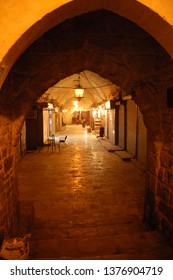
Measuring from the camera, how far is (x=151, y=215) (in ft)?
14.5

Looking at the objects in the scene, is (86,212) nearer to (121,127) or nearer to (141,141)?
(141,141)

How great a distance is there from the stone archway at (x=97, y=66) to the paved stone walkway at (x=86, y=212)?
21.6 inches

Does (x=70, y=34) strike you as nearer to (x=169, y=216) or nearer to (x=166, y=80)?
(x=166, y=80)

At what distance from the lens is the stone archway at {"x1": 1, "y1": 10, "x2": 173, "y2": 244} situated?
376 centimetres

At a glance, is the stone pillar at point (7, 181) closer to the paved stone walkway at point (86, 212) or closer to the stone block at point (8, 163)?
the stone block at point (8, 163)

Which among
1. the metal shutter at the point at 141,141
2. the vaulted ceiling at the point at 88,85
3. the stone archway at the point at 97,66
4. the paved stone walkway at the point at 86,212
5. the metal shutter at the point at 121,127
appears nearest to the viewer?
the paved stone walkway at the point at 86,212

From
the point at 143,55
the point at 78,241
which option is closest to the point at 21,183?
the point at 78,241

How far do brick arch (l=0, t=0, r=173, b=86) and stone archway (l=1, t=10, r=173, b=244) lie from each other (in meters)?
1.36

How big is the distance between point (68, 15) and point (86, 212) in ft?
12.9

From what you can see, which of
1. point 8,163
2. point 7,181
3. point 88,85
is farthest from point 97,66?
point 88,85

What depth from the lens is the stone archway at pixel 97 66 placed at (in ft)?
12.3

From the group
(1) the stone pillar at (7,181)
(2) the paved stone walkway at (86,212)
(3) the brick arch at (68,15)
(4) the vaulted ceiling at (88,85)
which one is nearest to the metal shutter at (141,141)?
(2) the paved stone walkway at (86,212)

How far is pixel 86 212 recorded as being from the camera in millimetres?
5160

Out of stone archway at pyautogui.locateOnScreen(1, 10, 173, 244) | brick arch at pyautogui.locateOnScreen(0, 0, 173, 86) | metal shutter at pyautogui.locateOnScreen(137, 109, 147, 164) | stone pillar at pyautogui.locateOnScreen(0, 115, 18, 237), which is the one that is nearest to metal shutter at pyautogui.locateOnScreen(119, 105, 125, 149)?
metal shutter at pyautogui.locateOnScreen(137, 109, 147, 164)
